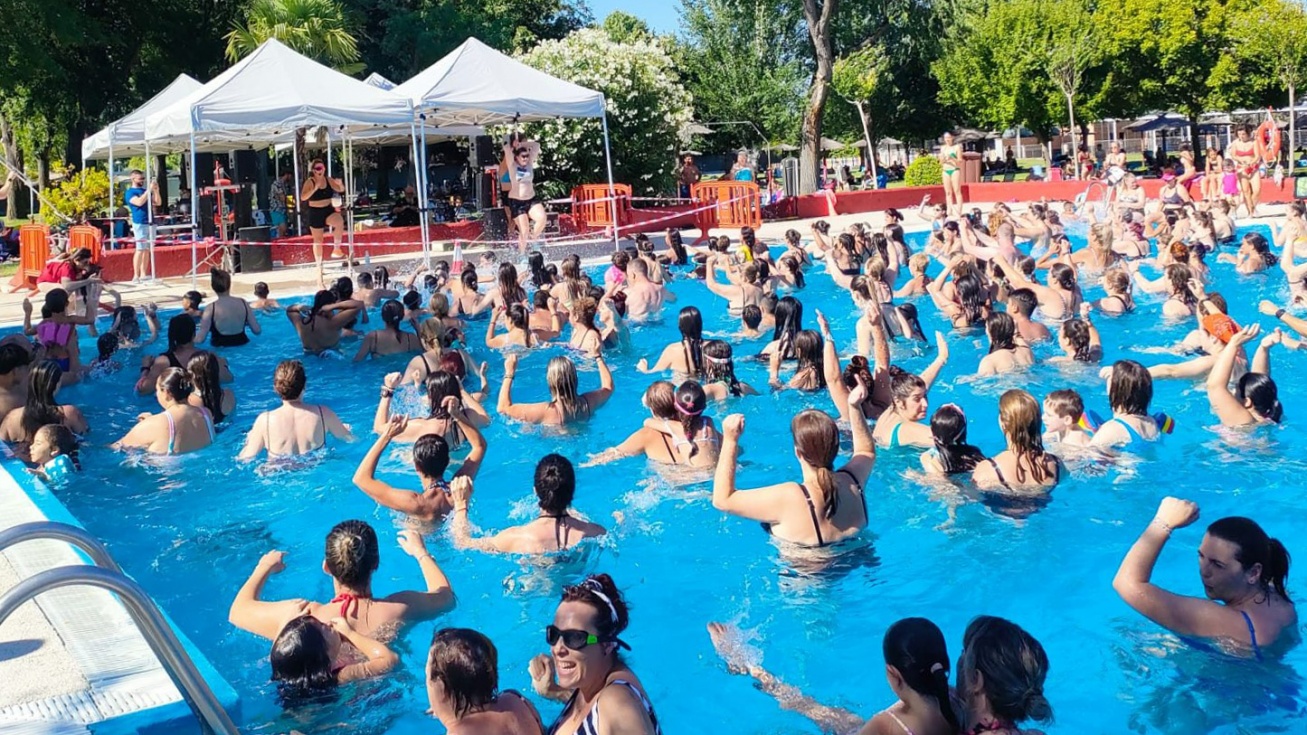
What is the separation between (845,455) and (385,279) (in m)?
9.12

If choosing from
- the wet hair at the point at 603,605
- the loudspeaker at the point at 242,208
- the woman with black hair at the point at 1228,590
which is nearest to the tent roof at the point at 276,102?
the loudspeaker at the point at 242,208

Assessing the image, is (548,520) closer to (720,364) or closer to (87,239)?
(720,364)

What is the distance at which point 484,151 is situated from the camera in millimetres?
25703

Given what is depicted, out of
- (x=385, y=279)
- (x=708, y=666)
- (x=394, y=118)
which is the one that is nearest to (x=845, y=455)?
(x=708, y=666)

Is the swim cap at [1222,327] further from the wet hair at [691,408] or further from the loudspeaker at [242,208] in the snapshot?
the loudspeaker at [242,208]

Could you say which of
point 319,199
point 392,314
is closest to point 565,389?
point 392,314

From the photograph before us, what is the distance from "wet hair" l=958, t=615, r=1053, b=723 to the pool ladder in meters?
2.42

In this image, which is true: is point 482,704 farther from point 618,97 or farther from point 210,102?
point 618,97

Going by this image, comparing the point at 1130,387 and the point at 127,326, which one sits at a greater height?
the point at 127,326

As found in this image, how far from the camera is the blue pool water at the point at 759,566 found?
5.17 meters

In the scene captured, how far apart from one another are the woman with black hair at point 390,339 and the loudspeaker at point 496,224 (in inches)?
367

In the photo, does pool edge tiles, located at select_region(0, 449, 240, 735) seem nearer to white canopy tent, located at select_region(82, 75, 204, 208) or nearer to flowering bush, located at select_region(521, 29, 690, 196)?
white canopy tent, located at select_region(82, 75, 204, 208)

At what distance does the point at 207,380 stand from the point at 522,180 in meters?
10.9

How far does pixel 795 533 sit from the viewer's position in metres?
6.03
